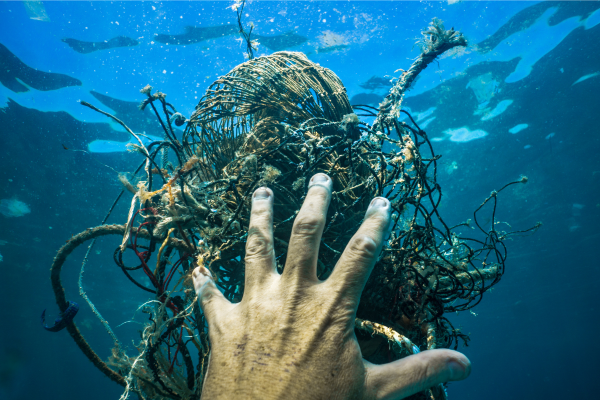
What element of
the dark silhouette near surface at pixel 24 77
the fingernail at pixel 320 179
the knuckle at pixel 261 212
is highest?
the dark silhouette near surface at pixel 24 77

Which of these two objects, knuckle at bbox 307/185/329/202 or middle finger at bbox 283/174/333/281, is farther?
knuckle at bbox 307/185/329/202

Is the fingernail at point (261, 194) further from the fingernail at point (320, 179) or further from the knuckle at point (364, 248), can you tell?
the knuckle at point (364, 248)

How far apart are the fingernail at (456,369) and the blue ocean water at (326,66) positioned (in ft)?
8.26

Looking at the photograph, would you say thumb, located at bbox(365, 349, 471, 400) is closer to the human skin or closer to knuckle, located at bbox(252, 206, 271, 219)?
the human skin

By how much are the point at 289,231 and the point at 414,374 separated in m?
1.22

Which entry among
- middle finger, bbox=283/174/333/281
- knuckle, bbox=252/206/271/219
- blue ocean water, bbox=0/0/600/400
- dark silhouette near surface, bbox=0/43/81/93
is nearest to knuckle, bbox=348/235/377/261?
middle finger, bbox=283/174/333/281

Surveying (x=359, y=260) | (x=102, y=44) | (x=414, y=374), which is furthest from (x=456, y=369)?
(x=102, y=44)

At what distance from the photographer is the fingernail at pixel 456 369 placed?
1.16 m

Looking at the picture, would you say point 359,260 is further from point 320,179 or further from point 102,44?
point 102,44

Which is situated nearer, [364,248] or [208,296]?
[364,248]

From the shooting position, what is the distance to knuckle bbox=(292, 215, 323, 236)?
1.34 metres

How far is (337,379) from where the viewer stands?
108 centimetres

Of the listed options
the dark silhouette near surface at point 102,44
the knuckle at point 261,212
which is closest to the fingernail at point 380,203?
the knuckle at point 261,212

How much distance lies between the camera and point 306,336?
115 centimetres
